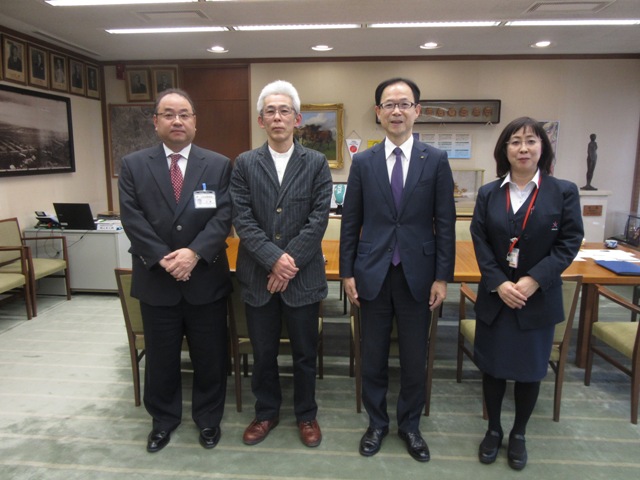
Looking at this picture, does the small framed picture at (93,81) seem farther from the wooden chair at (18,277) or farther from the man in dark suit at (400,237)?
the man in dark suit at (400,237)

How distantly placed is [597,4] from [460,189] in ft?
8.81

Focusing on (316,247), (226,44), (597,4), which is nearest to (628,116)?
(597,4)

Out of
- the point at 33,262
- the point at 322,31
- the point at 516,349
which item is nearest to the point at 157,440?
the point at 516,349

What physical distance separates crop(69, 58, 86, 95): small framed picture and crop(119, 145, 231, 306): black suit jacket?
13.6 feet

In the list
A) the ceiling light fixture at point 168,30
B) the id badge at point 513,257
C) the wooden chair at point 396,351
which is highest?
the ceiling light fixture at point 168,30

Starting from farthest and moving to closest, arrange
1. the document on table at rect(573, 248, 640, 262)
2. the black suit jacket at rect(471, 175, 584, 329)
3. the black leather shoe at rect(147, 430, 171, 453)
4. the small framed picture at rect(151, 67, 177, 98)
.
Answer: the small framed picture at rect(151, 67, 177, 98), the document on table at rect(573, 248, 640, 262), the black leather shoe at rect(147, 430, 171, 453), the black suit jacket at rect(471, 175, 584, 329)

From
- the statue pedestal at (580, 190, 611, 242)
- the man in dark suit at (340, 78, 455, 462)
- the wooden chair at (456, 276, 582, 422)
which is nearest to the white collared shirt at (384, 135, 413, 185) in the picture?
the man in dark suit at (340, 78, 455, 462)

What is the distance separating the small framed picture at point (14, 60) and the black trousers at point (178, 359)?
357 cm

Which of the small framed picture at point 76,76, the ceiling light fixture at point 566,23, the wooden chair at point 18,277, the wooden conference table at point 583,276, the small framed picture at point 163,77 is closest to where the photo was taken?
the wooden conference table at point 583,276

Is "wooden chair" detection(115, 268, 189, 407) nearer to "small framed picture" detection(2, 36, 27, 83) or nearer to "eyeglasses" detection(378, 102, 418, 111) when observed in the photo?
"eyeglasses" detection(378, 102, 418, 111)

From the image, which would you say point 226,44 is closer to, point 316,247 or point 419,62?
point 419,62

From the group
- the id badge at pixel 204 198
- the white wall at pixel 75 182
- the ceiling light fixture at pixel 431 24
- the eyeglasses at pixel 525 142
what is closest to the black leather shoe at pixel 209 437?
the id badge at pixel 204 198

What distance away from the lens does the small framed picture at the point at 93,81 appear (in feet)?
18.5

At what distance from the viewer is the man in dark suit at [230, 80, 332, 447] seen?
6.41 feet
